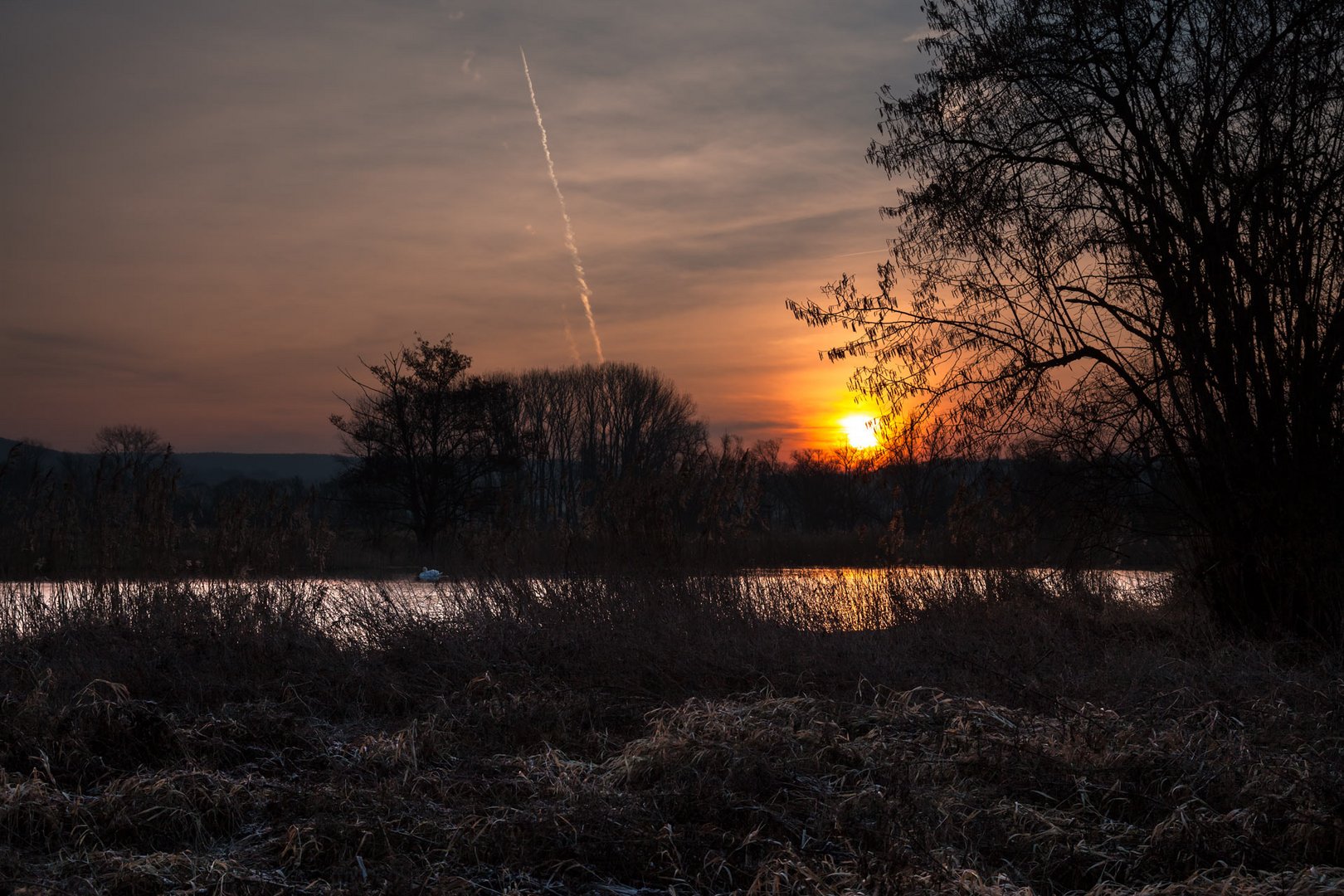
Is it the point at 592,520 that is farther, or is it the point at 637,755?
the point at 592,520

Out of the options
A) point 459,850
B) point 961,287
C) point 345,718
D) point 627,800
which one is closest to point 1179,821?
point 627,800

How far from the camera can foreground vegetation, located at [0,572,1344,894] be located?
166 inches

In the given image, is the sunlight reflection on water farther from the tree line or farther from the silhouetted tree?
the silhouetted tree

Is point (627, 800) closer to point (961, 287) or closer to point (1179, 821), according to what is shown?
point (1179, 821)

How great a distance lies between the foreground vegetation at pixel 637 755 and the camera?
4.21m

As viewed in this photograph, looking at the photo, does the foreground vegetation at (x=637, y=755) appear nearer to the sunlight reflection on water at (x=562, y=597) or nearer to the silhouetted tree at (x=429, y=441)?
the sunlight reflection on water at (x=562, y=597)

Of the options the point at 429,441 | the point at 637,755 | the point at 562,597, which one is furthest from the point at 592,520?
the point at 429,441

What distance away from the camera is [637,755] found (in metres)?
5.44

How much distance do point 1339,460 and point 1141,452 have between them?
1622 millimetres

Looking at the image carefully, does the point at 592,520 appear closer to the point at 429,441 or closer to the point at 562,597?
the point at 562,597

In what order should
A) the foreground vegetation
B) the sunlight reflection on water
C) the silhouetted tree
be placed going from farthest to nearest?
the silhouetted tree < the sunlight reflection on water < the foreground vegetation

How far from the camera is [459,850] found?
4340 mm

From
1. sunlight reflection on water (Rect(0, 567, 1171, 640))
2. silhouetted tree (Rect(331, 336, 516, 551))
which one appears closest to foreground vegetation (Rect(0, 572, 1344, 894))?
Answer: sunlight reflection on water (Rect(0, 567, 1171, 640))

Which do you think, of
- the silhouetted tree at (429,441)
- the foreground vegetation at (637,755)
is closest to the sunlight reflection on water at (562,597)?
the foreground vegetation at (637,755)
